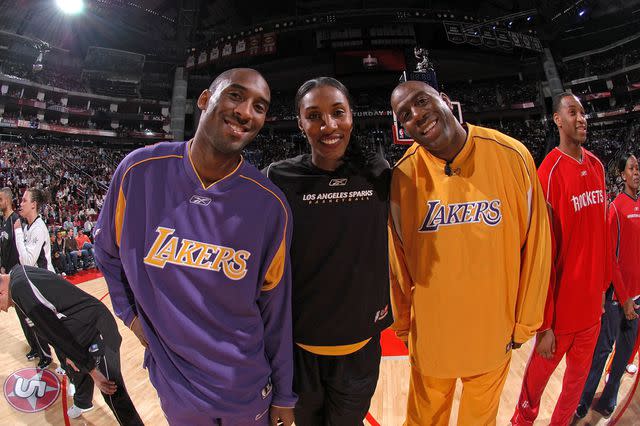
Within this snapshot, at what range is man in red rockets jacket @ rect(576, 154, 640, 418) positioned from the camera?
97.4 inches

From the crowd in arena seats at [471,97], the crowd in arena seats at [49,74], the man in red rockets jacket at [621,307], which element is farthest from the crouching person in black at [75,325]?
the crowd in arena seats at [49,74]

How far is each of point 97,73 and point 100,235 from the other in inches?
1168

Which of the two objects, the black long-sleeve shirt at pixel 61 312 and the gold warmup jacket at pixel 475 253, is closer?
the gold warmup jacket at pixel 475 253

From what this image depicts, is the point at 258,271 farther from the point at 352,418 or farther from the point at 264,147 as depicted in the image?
the point at 264,147

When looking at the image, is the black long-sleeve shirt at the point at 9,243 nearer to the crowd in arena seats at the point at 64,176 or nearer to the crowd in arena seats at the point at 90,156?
the crowd in arena seats at the point at 90,156

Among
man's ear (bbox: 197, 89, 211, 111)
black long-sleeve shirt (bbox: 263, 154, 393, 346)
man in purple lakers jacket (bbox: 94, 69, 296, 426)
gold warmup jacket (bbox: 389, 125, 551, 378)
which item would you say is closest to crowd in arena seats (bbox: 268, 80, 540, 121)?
gold warmup jacket (bbox: 389, 125, 551, 378)

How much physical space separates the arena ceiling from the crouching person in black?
25.9 m

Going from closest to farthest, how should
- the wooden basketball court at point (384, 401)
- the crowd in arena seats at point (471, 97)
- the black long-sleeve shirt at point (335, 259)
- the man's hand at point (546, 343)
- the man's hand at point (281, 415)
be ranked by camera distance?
the man's hand at point (281, 415) < the black long-sleeve shirt at point (335, 259) < the man's hand at point (546, 343) < the wooden basketball court at point (384, 401) < the crowd in arena seats at point (471, 97)

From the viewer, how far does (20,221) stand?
14.0ft

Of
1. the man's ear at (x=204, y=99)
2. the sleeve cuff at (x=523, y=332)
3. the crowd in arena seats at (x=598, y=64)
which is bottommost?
the sleeve cuff at (x=523, y=332)

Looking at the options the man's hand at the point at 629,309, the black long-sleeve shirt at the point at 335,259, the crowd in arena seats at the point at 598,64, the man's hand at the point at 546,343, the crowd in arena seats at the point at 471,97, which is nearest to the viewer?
the black long-sleeve shirt at the point at 335,259

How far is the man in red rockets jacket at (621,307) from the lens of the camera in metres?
2.47

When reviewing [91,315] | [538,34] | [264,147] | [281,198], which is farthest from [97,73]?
[538,34]

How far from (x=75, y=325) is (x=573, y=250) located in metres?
3.53
